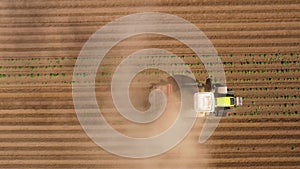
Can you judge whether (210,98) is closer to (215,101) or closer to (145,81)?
(215,101)

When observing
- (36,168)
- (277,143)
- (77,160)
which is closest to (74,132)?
(77,160)

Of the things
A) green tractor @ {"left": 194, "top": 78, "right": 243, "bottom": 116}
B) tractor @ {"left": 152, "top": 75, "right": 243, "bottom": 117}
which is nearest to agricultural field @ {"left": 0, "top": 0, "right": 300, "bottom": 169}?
tractor @ {"left": 152, "top": 75, "right": 243, "bottom": 117}

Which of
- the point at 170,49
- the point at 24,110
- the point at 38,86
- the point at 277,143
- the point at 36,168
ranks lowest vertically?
the point at 36,168

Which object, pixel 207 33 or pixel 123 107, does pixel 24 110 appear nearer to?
pixel 123 107

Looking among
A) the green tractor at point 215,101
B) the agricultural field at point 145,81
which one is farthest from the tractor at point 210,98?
the agricultural field at point 145,81

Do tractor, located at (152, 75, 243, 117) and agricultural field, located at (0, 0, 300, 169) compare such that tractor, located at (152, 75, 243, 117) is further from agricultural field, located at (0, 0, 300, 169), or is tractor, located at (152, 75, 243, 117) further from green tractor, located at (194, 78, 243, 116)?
agricultural field, located at (0, 0, 300, 169)

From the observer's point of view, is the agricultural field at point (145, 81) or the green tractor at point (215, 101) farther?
the agricultural field at point (145, 81)

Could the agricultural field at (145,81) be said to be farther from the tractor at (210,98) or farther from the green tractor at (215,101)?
the green tractor at (215,101)

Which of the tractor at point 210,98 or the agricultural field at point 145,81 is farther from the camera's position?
the agricultural field at point 145,81
